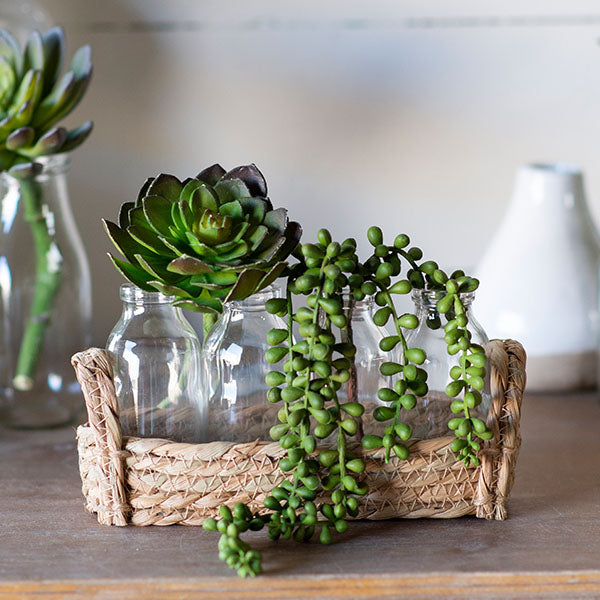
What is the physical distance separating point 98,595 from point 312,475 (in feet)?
0.50

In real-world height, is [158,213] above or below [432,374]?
above

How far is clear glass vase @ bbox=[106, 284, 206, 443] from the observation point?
592 millimetres

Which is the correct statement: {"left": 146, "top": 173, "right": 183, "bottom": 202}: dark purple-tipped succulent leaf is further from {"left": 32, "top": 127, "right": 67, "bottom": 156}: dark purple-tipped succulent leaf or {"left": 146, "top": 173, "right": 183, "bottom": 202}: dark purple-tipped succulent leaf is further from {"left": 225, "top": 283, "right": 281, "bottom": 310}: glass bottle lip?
{"left": 32, "top": 127, "right": 67, "bottom": 156}: dark purple-tipped succulent leaf

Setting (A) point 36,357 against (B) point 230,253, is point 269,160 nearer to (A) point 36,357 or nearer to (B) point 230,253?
(A) point 36,357

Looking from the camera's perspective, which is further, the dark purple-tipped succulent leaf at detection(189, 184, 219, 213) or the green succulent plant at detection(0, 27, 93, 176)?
the green succulent plant at detection(0, 27, 93, 176)

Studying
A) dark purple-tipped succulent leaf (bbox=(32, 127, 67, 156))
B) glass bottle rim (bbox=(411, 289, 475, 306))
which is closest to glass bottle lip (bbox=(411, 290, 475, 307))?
glass bottle rim (bbox=(411, 289, 475, 306))

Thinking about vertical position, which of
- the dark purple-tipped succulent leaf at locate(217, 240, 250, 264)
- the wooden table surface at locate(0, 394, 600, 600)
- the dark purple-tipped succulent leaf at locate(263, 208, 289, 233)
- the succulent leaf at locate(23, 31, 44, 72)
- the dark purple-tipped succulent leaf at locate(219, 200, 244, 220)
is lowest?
the wooden table surface at locate(0, 394, 600, 600)

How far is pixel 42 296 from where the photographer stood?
0.85m

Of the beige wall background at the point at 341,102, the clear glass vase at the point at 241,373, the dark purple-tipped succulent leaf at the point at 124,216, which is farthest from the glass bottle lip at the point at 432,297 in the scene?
the beige wall background at the point at 341,102

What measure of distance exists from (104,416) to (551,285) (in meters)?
0.56

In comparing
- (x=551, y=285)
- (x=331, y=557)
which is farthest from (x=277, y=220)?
(x=551, y=285)

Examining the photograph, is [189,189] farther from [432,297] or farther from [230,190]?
[432,297]

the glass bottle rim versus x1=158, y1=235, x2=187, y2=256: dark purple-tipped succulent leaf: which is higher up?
x1=158, y1=235, x2=187, y2=256: dark purple-tipped succulent leaf

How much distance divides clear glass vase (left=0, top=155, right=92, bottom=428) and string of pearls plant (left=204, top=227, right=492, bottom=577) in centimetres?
37
